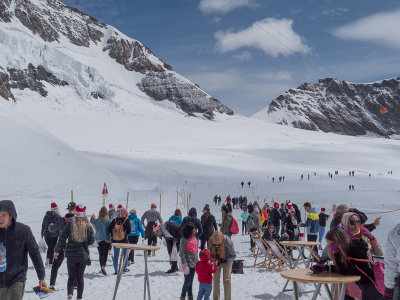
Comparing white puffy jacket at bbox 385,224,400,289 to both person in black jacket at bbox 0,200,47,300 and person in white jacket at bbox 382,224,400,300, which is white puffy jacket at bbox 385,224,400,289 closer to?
person in white jacket at bbox 382,224,400,300

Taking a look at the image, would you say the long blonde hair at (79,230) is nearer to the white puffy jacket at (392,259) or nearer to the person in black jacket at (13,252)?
the person in black jacket at (13,252)

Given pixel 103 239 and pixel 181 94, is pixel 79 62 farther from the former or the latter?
pixel 103 239

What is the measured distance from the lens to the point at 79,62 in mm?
109812

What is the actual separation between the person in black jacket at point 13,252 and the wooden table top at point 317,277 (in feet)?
8.52

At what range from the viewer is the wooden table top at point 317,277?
4.20 metres

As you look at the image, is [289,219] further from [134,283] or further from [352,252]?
[352,252]

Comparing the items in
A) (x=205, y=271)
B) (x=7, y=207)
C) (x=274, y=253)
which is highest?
(x=7, y=207)

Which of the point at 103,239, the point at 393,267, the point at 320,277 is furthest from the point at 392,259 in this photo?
the point at 103,239

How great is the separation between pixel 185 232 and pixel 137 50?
610 feet

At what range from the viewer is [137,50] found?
18575cm

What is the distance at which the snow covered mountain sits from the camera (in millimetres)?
100812

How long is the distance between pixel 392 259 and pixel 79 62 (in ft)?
371

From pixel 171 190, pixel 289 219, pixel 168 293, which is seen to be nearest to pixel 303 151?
pixel 171 190

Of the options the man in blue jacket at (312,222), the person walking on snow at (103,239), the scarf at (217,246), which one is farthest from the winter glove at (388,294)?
the man in blue jacket at (312,222)
